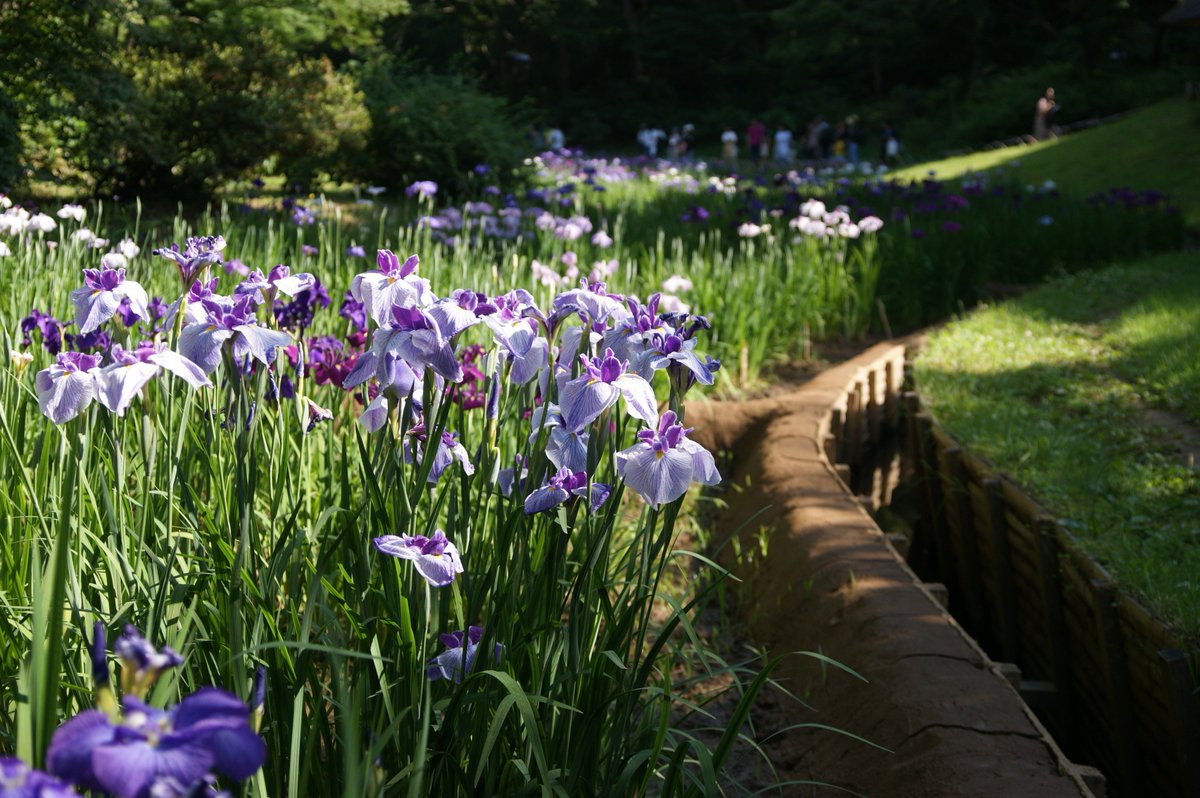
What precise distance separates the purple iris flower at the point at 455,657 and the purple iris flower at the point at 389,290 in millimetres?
499

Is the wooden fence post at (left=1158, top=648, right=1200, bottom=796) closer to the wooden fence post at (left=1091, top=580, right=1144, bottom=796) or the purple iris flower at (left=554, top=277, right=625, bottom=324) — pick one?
the wooden fence post at (left=1091, top=580, right=1144, bottom=796)

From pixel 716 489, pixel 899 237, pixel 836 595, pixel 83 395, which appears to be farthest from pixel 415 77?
pixel 83 395

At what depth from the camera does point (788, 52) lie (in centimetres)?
3269

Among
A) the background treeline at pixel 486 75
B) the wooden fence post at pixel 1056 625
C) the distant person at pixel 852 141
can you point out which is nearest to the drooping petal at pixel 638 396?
the wooden fence post at pixel 1056 625

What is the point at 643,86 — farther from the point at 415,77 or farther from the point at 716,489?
the point at 716,489

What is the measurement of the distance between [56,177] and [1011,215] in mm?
8279

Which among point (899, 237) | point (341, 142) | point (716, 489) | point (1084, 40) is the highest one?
point (1084, 40)

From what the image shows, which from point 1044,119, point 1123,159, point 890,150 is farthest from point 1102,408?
point 890,150

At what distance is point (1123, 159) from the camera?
55.7 ft

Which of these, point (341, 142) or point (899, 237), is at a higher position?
point (341, 142)

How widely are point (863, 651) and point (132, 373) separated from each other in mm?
2166

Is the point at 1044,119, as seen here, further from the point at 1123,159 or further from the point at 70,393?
the point at 70,393

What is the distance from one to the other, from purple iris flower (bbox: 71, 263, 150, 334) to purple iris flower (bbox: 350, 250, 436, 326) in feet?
1.27

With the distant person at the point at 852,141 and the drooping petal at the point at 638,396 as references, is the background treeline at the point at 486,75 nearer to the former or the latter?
the distant person at the point at 852,141
